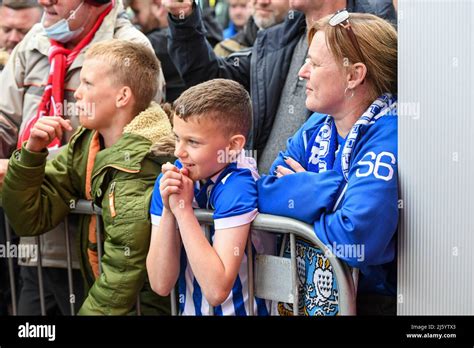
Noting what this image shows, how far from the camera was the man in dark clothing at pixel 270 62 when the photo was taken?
420 centimetres

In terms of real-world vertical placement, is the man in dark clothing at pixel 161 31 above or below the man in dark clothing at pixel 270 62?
above

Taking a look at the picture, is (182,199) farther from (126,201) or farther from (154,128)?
(154,128)

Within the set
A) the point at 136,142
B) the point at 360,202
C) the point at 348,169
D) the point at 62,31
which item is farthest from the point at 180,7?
the point at 360,202

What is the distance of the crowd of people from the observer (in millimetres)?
3295

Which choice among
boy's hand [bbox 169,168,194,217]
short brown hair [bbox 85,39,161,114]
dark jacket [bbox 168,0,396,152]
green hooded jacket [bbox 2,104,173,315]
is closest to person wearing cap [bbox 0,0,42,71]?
dark jacket [bbox 168,0,396,152]

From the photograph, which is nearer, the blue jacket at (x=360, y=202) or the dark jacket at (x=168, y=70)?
the blue jacket at (x=360, y=202)

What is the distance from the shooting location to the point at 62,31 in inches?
171

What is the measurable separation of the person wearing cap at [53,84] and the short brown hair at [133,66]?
9.5 inches

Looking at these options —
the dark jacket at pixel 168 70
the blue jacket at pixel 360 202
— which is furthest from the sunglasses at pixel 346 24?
the dark jacket at pixel 168 70

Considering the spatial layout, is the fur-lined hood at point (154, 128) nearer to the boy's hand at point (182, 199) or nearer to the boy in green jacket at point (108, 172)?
the boy in green jacket at point (108, 172)

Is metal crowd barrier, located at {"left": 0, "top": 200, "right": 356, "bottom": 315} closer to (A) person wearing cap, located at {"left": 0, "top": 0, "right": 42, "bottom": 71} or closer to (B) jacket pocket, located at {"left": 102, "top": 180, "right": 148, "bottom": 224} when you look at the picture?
(B) jacket pocket, located at {"left": 102, "top": 180, "right": 148, "bottom": 224}

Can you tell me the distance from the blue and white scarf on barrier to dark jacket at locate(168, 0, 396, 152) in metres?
0.64

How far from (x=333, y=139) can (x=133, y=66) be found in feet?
3.25

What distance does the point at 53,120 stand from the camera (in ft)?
12.6
